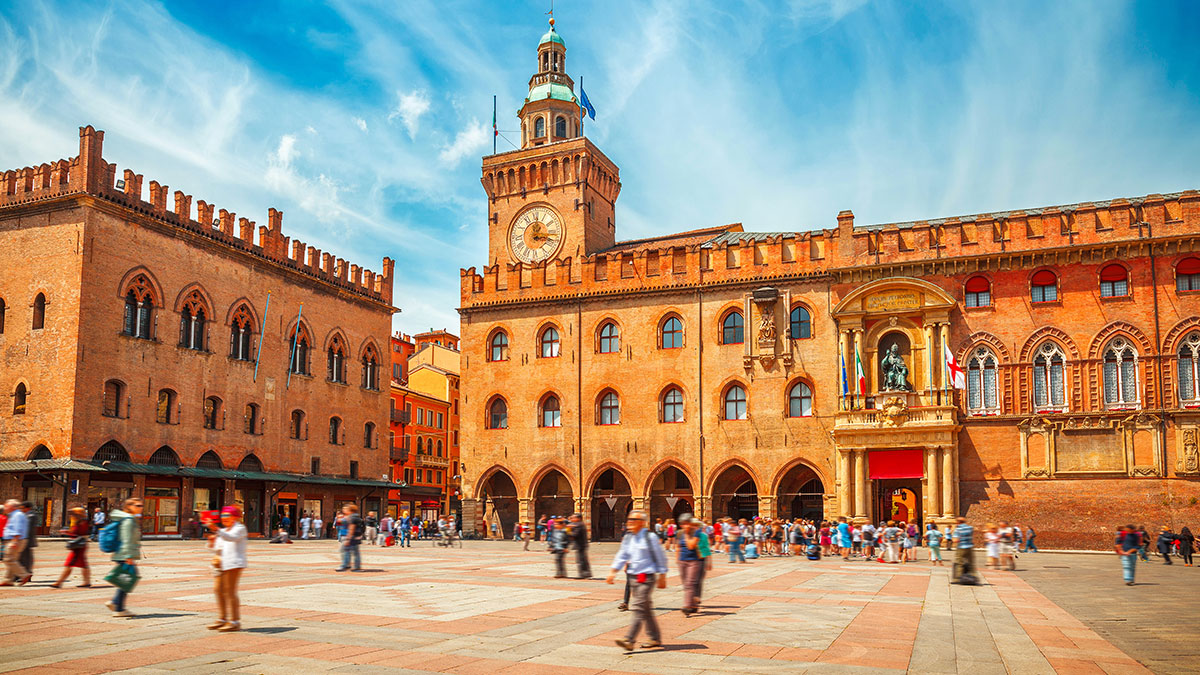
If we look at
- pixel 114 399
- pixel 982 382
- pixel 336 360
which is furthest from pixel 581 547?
pixel 336 360

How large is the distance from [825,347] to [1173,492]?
13634mm

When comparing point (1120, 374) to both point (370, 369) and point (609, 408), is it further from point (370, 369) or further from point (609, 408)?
point (370, 369)

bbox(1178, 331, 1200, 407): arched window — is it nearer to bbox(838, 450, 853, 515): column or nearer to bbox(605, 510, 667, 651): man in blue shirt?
bbox(838, 450, 853, 515): column

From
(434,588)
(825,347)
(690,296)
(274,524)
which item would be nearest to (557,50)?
(690,296)

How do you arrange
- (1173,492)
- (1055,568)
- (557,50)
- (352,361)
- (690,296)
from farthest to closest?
1. (557,50)
2. (352,361)
3. (690,296)
4. (1173,492)
5. (1055,568)

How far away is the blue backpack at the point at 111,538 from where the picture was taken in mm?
13998

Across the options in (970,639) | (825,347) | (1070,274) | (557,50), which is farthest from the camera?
(557,50)

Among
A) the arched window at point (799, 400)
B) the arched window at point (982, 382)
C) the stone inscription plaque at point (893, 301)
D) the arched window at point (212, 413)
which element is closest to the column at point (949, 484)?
the arched window at point (982, 382)

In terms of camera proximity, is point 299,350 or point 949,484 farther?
point 299,350

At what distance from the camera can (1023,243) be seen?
39188mm

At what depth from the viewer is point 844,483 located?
130 ft

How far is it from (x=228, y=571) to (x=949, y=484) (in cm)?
3169

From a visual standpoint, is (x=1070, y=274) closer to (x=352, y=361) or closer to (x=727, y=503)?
(x=727, y=503)

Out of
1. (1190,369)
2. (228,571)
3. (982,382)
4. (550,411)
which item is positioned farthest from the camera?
(550,411)
